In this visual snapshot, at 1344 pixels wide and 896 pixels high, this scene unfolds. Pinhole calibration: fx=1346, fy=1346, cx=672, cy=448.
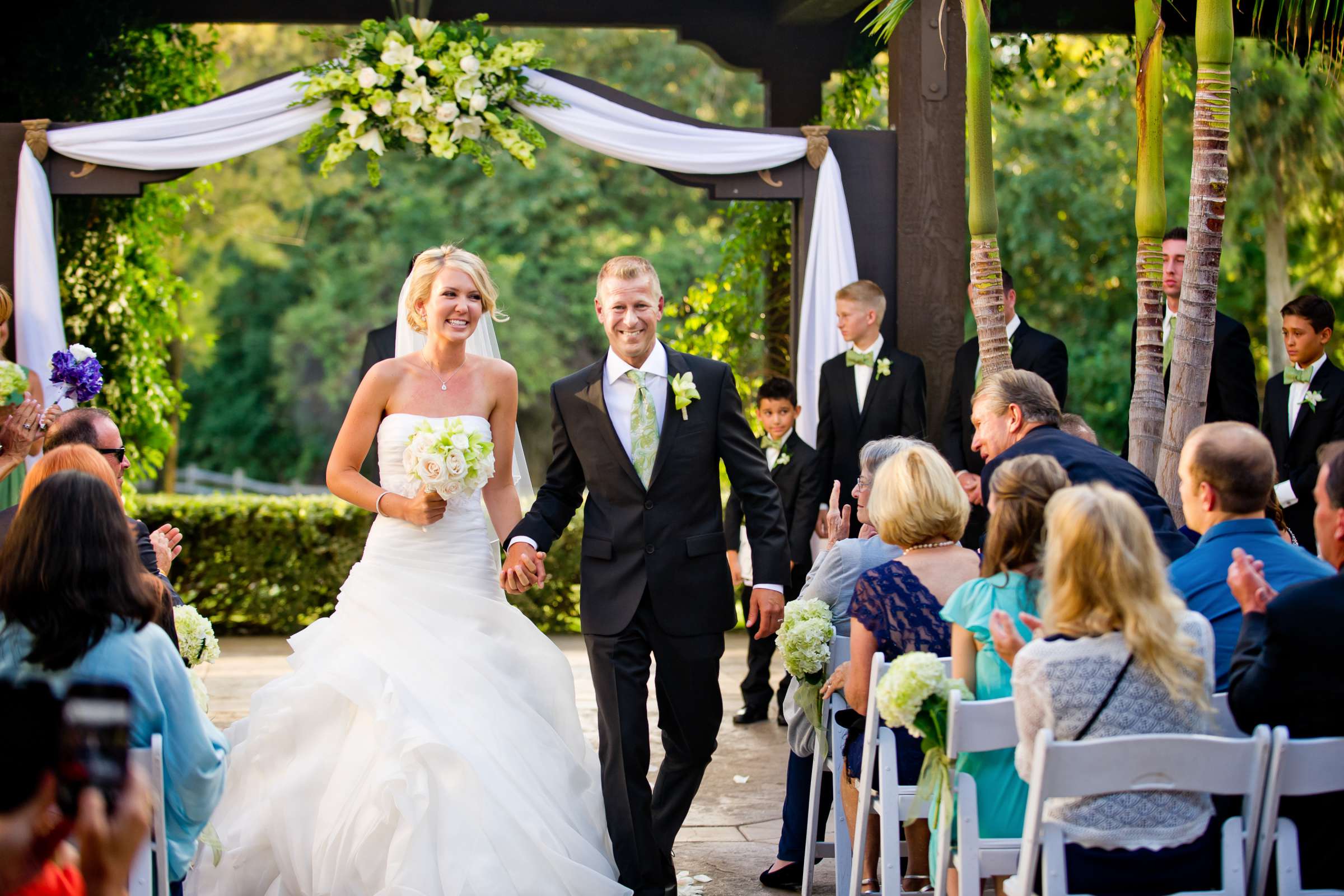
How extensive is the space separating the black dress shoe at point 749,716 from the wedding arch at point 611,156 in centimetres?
146

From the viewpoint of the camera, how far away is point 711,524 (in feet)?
14.2

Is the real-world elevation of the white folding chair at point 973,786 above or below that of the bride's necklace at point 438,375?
below

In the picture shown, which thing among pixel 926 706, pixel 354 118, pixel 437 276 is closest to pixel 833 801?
pixel 926 706

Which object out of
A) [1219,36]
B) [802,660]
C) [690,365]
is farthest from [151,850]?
[1219,36]

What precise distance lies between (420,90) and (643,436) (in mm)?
3308

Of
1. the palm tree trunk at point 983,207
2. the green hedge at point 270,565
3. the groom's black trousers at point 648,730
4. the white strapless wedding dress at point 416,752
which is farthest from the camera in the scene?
the green hedge at point 270,565

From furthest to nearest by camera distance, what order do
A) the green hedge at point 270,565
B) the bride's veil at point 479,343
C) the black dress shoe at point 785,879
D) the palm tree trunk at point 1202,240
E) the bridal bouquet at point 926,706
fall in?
the green hedge at point 270,565
the bride's veil at point 479,343
the palm tree trunk at point 1202,240
the black dress shoe at point 785,879
the bridal bouquet at point 926,706

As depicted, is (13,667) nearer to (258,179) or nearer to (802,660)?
(802,660)

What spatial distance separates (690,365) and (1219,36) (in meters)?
2.15

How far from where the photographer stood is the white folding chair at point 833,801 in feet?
13.3

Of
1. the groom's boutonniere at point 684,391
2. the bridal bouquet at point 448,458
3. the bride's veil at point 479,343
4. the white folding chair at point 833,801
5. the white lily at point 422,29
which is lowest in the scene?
the white folding chair at point 833,801

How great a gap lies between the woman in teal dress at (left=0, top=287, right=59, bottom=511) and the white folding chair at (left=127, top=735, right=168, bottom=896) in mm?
2280

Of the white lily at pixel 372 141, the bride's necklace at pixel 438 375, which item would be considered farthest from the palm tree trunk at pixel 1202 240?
the white lily at pixel 372 141

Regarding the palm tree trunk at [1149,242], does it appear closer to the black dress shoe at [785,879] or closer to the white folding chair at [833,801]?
the white folding chair at [833,801]
